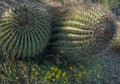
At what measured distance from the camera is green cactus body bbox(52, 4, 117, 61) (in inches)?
182

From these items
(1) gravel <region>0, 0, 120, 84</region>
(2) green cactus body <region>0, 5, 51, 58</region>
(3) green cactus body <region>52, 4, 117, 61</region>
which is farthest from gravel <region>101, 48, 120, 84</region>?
(2) green cactus body <region>0, 5, 51, 58</region>

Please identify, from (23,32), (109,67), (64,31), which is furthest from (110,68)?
(23,32)

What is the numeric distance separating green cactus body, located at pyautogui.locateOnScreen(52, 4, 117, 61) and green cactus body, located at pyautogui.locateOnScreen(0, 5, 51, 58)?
0.26 metres

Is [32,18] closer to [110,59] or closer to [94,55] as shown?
[94,55]

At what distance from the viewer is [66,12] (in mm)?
4992

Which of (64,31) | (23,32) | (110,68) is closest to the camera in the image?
(23,32)

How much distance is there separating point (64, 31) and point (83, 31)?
0.36 metres

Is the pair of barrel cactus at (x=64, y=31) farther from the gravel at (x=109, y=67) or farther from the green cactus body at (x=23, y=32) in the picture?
the gravel at (x=109, y=67)

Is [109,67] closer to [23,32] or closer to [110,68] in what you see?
[110,68]

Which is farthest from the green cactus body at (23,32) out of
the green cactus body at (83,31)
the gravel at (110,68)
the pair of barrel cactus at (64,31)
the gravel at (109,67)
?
the gravel at (110,68)

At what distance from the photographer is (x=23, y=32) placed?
456 centimetres

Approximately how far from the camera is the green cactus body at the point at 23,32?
457 centimetres

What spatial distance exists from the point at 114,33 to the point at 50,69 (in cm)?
115

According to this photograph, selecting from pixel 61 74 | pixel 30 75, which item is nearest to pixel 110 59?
pixel 61 74
